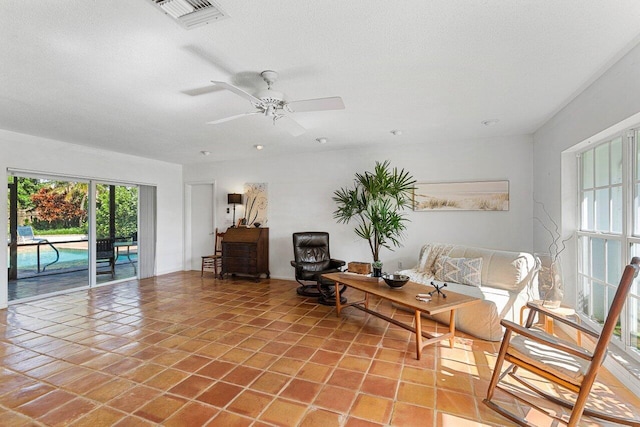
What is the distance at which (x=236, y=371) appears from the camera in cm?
245

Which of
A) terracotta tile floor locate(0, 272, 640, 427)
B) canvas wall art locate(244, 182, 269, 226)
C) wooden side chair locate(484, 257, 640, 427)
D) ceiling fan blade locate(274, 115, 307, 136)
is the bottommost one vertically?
terracotta tile floor locate(0, 272, 640, 427)

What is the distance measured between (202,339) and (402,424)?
2.11 m

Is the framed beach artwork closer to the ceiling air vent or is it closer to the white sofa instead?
the white sofa

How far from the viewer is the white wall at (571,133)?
2.18m

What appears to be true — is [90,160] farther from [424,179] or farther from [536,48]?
[536,48]

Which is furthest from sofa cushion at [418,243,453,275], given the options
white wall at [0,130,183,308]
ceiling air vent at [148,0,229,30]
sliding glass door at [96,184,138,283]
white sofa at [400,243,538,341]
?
sliding glass door at [96,184,138,283]

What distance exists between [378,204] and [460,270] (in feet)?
5.73

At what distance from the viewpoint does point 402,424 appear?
71.8 inches

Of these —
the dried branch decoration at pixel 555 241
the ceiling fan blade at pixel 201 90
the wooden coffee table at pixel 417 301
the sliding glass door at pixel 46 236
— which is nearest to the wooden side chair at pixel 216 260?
the sliding glass door at pixel 46 236

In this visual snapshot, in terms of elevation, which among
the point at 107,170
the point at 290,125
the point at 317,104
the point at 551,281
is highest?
the point at 290,125

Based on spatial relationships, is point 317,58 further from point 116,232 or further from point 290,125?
point 116,232

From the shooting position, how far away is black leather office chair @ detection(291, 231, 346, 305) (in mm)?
4438

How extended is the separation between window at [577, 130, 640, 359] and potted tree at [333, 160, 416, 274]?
224cm

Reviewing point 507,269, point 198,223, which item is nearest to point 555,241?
point 507,269
